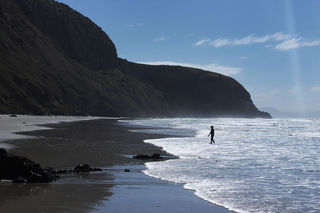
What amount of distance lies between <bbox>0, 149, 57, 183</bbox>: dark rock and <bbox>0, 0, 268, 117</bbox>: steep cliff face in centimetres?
7240

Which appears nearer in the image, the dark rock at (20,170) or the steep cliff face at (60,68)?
the dark rock at (20,170)

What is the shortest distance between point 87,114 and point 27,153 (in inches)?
4188

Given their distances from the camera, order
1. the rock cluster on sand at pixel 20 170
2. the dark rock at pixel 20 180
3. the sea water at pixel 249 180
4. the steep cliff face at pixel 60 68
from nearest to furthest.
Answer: the sea water at pixel 249 180
the dark rock at pixel 20 180
the rock cluster on sand at pixel 20 170
the steep cliff face at pixel 60 68

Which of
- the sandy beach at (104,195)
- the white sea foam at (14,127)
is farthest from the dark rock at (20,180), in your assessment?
the white sea foam at (14,127)

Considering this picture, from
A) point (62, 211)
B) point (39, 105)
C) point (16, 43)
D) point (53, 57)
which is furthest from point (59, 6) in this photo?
point (62, 211)

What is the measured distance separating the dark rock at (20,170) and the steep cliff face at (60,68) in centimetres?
7240

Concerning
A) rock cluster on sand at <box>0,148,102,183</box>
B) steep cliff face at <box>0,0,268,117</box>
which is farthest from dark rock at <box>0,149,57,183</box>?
steep cliff face at <box>0,0,268,117</box>

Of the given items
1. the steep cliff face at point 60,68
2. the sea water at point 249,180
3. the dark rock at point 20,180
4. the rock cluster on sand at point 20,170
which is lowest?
the sea water at point 249,180

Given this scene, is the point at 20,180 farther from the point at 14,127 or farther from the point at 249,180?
the point at 14,127

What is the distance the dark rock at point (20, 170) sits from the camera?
1220 centimetres

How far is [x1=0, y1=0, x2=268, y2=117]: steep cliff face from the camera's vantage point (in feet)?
316

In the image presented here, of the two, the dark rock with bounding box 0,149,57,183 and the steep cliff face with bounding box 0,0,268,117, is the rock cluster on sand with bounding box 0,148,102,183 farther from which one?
the steep cliff face with bounding box 0,0,268,117

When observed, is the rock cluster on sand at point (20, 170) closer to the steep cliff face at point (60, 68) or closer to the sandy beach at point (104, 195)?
the sandy beach at point (104, 195)

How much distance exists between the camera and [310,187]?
490 inches
